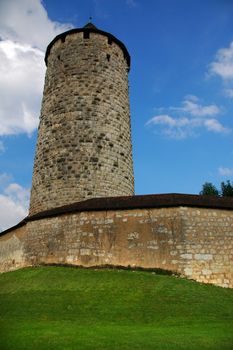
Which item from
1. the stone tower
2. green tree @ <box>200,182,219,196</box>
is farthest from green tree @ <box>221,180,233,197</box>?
the stone tower

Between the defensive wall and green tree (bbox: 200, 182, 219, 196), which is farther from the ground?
green tree (bbox: 200, 182, 219, 196)

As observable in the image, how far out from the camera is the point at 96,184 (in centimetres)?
1725

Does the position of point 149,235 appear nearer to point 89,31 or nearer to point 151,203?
point 151,203

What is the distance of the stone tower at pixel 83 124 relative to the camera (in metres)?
17.4

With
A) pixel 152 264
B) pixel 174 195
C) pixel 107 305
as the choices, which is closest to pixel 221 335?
pixel 107 305

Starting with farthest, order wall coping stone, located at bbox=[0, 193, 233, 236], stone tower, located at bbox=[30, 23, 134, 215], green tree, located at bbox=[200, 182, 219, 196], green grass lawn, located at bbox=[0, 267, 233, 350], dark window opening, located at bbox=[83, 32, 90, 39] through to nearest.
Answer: green tree, located at bbox=[200, 182, 219, 196] < dark window opening, located at bbox=[83, 32, 90, 39] < stone tower, located at bbox=[30, 23, 134, 215] < wall coping stone, located at bbox=[0, 193, 233, 236] < green grass lawn, located at bbox=[0, 267, 233, 350]

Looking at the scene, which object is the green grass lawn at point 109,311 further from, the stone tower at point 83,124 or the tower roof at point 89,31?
the tower roof at point 89,31

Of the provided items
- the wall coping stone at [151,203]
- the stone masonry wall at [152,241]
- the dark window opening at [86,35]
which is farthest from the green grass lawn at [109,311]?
the dark window opening at [86,35]

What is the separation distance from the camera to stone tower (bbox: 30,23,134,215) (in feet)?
57.0

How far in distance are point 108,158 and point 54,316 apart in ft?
32.6

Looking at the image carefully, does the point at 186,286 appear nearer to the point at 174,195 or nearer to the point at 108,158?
the point at 174,195

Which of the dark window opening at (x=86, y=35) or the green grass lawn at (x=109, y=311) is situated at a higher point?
the dark window opening at (x=86, y=35)

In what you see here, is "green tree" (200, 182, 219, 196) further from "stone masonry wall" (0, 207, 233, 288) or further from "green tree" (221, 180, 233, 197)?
"stone masonry wall" (0, 207, 233, 288)

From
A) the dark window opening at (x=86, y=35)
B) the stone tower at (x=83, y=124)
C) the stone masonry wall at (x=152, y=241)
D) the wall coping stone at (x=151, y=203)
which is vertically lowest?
the stone masonry wall at (x=152, y=241)
